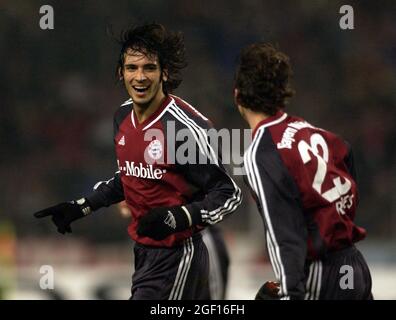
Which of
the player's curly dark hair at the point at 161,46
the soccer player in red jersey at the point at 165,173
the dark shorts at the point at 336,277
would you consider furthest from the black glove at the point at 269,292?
the player's curly dark hair at the point at 161,46

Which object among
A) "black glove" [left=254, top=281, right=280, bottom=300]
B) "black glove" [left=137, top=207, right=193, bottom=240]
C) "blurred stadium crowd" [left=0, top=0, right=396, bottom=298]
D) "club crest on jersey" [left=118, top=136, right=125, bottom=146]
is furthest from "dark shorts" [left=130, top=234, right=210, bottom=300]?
"blurred stadium crowd" [left=0, top=0, right=396, bottom=298]

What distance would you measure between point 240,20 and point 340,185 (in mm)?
8483

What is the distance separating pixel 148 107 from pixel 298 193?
1395 mm

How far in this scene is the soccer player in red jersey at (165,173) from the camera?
5406mm

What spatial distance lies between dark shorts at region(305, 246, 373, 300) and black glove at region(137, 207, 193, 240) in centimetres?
83

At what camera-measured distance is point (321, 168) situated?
4.51 metres

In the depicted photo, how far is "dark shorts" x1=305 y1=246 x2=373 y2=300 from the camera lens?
4.64 m

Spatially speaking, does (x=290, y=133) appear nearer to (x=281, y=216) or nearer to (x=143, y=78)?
(x=281, y=216)

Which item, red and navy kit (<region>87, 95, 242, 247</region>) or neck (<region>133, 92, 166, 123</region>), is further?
neck (<region>133, 92, 166, 123</region>)

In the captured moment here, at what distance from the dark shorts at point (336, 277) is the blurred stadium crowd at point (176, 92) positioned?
563cm

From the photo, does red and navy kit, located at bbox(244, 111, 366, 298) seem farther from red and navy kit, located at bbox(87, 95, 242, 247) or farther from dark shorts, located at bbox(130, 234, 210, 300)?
dark shorts, located at bbox(130, 234, 210, 300)

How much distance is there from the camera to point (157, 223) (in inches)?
205

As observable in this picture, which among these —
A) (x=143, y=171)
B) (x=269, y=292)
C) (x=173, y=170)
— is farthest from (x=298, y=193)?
(x=143, y=171)

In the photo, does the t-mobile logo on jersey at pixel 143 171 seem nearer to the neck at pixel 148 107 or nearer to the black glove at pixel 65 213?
the neck at pixel 148 107
